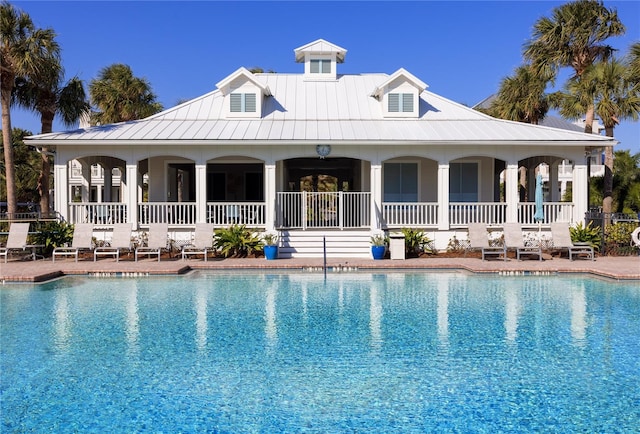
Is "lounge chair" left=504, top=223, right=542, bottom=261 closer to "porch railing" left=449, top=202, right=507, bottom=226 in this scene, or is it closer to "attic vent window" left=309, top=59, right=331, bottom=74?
"porch railing" left=449, top=202, right=507, bottom=226

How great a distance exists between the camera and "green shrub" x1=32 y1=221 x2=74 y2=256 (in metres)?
18.1

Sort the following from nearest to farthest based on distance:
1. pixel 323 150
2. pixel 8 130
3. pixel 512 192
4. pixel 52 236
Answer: pixel 52 236, pixel 323 150, pixel 512 192, pixel 8 130

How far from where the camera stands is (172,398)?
20.1 feet

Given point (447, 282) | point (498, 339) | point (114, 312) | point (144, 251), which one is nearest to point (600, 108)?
point (447, 282)

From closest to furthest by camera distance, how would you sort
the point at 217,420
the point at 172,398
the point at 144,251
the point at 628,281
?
the point at 217,420, the point at 172,398, the point at 628,281, the point at 144,251

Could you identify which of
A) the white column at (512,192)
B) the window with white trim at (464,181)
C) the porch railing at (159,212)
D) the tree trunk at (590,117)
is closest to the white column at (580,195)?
the white column at (512,192)

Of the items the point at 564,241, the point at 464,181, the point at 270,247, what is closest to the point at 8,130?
the point at 270,247

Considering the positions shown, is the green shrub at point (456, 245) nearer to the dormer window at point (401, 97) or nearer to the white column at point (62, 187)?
the dormer window at point (401, 97)

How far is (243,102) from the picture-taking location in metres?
21.2

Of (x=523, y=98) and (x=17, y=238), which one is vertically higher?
(x=523, y=98)

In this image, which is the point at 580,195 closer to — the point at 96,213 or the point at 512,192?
the point at 512,192

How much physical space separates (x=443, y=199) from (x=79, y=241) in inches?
501

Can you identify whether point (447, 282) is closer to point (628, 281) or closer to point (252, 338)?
point (628, 281)

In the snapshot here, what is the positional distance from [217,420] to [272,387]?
40.7 inches
